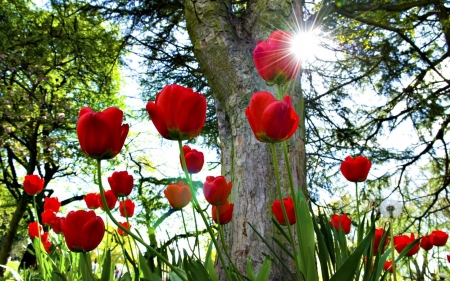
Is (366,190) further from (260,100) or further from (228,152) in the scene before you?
(260,100)

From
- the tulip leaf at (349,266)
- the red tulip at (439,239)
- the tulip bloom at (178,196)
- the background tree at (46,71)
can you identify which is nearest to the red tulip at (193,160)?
Answer: the tulip bloom at (178,196)

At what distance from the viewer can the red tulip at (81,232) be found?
2.37 ft

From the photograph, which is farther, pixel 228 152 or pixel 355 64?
pixel 355 64

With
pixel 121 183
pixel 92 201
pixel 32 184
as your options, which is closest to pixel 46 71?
pixel 32 184

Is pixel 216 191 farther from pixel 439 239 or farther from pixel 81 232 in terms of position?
pixel 439 239

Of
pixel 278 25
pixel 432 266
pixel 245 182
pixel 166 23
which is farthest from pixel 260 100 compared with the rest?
pixel 166 23

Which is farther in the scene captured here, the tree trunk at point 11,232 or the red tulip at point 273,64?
the tree trunk at point 11,232

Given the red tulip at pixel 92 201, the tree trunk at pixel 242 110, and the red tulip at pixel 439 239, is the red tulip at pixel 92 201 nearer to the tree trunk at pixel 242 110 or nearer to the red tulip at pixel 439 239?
the tree trunk at pixel 242 110

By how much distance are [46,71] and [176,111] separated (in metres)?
7.31

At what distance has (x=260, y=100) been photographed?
27.6 inches

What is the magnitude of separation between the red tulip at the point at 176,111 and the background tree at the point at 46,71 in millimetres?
4694

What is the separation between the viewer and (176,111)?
658mm

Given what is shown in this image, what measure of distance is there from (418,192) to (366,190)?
79cm

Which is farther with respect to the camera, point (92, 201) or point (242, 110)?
point (242, 110)
